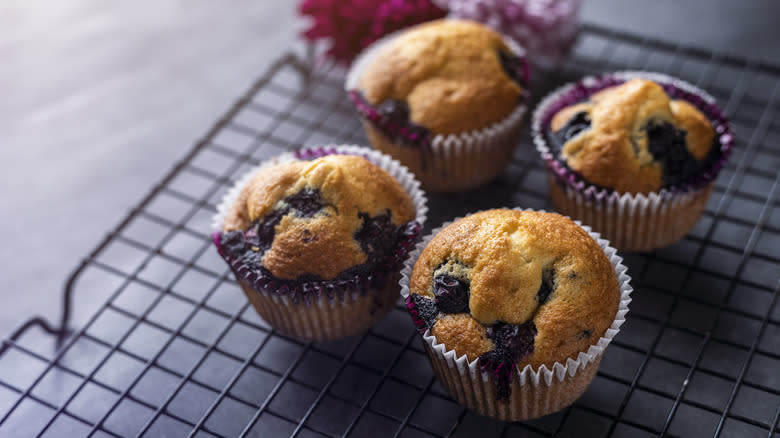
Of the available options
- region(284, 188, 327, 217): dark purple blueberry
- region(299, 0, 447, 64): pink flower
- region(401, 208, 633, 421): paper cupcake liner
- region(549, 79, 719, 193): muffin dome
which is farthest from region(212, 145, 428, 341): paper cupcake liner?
region(299, 0, 447, 64): pink flower

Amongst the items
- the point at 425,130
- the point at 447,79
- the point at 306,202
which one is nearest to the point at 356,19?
the point at 447,79

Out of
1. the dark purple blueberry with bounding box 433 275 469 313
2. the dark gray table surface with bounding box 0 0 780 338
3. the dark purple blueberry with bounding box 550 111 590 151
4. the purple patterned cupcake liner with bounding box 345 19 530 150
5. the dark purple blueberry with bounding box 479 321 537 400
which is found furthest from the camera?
the dark gray table surface with bounding box 0 0 780 338

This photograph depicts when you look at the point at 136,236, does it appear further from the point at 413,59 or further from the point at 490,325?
the point at 490,325

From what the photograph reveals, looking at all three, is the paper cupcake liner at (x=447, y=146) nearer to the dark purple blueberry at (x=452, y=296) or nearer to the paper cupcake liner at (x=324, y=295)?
the paper cupcake liner at (x=324, y=295)

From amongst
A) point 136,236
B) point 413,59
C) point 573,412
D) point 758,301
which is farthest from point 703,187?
point 136,236

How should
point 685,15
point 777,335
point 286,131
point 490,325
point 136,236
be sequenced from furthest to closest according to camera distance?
point 685,15
point 286,131
point 136,236
point 777,335
point 490,325

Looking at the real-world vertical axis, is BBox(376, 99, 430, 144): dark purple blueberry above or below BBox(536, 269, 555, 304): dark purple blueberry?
above

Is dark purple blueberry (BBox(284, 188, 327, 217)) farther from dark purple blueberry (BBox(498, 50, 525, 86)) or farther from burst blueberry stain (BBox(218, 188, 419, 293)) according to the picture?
dark purple blueberry (BBox(498, 50, 525, 86))
